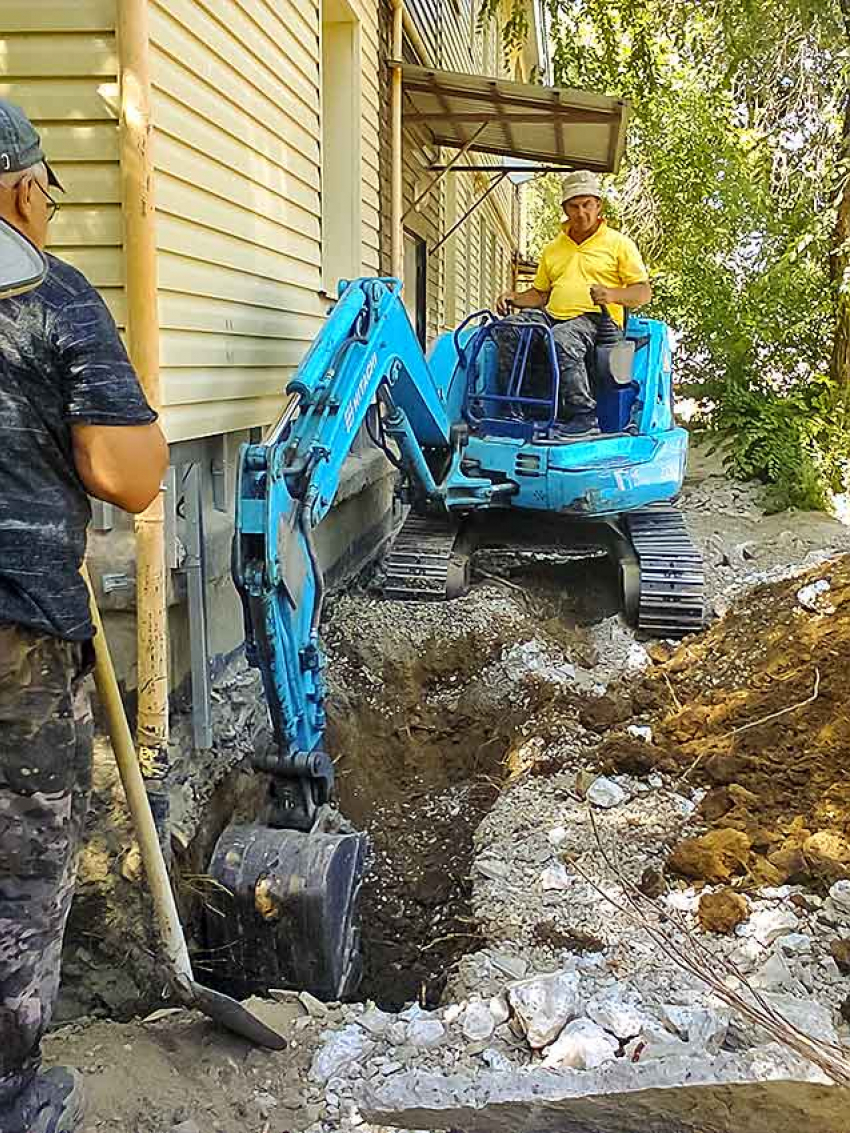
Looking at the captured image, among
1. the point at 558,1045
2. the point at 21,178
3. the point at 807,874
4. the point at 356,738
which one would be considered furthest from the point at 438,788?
the point at 21,178

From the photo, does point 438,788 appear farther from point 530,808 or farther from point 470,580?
point 470,580

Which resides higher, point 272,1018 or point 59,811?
point 59,811

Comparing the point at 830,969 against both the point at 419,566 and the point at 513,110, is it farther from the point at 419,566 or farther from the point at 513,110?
the point at 513,110

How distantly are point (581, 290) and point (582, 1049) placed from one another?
5.29m

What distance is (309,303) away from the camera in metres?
6.74

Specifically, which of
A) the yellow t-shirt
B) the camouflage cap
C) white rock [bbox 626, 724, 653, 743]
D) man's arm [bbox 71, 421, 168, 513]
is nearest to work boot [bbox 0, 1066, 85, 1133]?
man's arm [bbox 71, 421, 168, 513]

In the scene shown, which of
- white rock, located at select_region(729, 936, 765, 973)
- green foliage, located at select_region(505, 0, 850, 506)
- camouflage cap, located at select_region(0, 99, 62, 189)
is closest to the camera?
camouflage cap, located at select_region(0, 99, 62, 189)

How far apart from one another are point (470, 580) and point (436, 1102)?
5386 mm

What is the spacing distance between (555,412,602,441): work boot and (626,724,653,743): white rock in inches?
91.6

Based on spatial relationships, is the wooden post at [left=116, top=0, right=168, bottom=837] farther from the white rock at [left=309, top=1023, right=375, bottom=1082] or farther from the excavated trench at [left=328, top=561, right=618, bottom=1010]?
the excavated trench at [left=328, top=561, right=618, bottom=1010]

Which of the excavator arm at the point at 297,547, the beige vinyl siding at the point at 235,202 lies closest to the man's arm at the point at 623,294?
the beige vinyl siding at the point at 235,202

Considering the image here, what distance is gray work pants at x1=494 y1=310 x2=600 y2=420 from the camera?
723 centimetres

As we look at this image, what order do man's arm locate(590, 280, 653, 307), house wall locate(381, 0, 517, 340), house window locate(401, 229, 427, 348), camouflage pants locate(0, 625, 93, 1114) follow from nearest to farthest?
Result: camouflage pants locate(0, 625, 93, 1114) < man's arm locate(590, 280, 653, 307) < house wall locate(381, 0, 517, 340) < house window locate(401, 229, 427, 348)

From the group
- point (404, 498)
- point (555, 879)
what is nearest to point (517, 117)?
point (404, 498)
